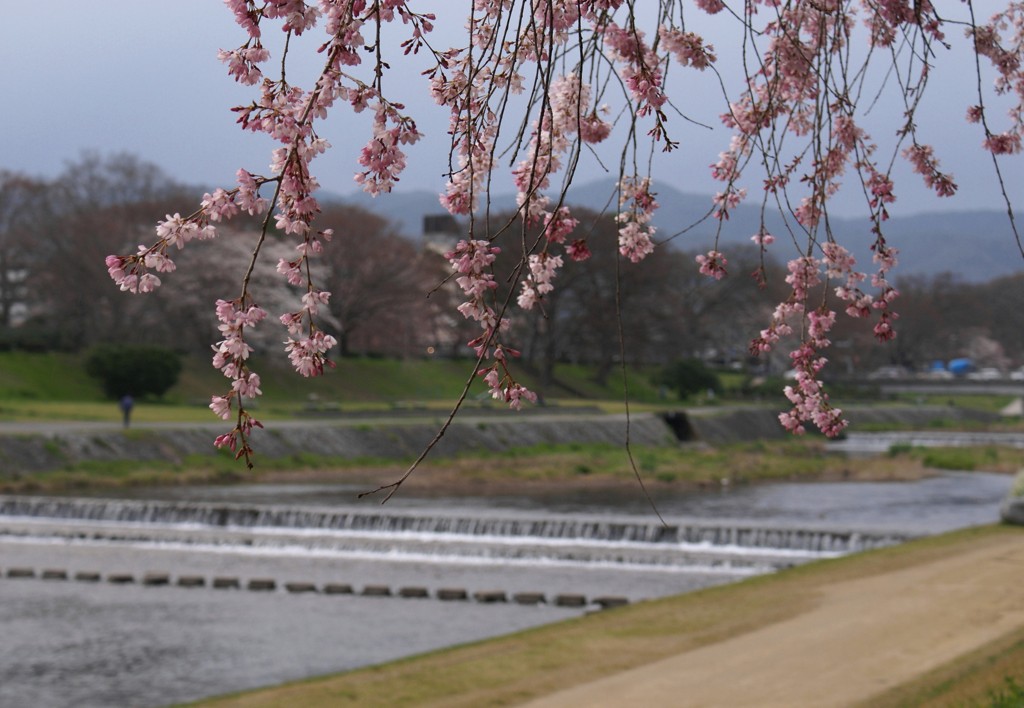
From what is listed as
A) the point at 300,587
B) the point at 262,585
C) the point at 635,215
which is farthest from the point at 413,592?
the point at 635,215

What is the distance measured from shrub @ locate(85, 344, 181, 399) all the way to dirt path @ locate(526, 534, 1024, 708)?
101 feet

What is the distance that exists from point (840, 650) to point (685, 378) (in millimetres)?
52187

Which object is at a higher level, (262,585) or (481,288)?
(481,288)

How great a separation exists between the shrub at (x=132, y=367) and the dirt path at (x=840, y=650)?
3090 centimetres

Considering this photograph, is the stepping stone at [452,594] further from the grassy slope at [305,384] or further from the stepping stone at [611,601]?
the grassy slope at [305,384]

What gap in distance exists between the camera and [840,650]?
9.45 m

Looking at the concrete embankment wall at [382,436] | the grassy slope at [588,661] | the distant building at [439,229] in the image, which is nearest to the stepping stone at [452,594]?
the grassy slope at [588,661]

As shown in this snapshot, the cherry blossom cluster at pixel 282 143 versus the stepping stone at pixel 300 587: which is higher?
the cherry blossom cluster at pixel 282 143

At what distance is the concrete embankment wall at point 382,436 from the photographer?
27797mm

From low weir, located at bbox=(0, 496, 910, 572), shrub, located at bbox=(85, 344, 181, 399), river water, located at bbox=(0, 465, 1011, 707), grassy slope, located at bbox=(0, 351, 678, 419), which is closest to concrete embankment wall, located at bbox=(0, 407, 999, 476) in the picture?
river water, located at bbox=(0, 465, 1011, 707)

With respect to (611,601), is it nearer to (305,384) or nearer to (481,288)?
(481,288)

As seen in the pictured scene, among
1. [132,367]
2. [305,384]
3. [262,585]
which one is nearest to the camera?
[262,585]

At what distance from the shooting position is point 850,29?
6059 millimetres

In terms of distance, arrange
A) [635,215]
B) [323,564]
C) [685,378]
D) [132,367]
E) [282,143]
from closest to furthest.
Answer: [282,143], [635,215], [323,564], [132,367], [685,378]
